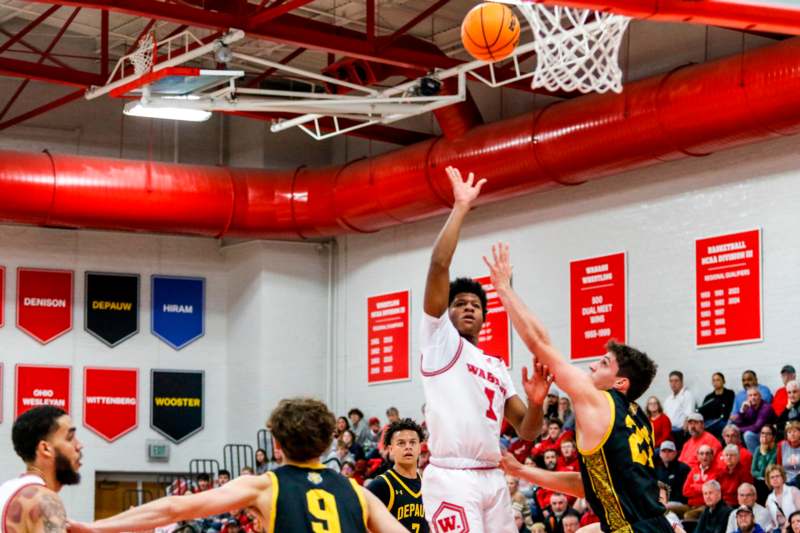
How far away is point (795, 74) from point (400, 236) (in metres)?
Answer: 10.6

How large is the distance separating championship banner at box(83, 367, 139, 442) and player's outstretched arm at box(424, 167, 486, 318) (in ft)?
65.6

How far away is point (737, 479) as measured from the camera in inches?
723

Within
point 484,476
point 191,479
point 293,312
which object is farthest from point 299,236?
point 484,476

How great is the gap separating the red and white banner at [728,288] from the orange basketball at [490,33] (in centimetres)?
694

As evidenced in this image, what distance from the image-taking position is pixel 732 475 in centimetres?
1839

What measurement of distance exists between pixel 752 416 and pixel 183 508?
13.7 metres

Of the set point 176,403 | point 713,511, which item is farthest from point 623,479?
point 176,403

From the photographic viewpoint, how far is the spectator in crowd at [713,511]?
17.6 m

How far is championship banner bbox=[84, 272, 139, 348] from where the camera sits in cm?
2827

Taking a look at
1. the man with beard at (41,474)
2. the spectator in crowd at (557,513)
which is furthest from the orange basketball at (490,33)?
the man with beard at (41,474)

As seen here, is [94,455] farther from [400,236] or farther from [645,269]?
[645,269]

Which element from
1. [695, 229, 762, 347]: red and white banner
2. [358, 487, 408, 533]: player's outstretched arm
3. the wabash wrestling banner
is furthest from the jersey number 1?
the wabash wrestling banner

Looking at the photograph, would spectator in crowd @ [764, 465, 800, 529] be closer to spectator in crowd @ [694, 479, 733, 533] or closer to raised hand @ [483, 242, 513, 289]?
spectator in crowd @ [694, 479, 733, 533]

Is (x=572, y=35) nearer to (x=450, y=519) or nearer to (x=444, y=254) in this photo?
(x=444, y=254)
